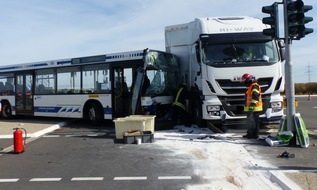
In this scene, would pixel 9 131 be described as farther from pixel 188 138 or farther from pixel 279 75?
pixel 279 75

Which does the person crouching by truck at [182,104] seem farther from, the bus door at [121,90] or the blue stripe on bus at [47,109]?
the blue stripe on bus at [47,109]

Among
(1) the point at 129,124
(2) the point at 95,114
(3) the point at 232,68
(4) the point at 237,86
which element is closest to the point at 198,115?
(4) the point at 237,86

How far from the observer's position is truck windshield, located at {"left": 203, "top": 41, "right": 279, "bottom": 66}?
39.6 ft

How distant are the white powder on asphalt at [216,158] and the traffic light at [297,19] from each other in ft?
10.8

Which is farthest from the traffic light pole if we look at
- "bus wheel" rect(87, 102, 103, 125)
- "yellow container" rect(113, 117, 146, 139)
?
"bus wheel" rect(87, 102, 103, 125)

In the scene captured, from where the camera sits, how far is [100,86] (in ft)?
50.1

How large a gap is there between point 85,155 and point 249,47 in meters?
6.46

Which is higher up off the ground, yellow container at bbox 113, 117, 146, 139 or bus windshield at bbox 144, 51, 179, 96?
bus windshield at bbox 144, 51, 179, 96

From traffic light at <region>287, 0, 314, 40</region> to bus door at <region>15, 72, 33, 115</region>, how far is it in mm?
12972

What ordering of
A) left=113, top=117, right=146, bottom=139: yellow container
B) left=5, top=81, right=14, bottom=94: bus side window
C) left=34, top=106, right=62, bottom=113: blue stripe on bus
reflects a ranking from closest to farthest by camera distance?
left=113, top=117, right=146, bottom=139: yellow container < left=34, top=106, right=62, bottom=113: blue stripe on bus < left=5, top=81, right=14, bottom=94: bus side window

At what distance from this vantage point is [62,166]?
8.06 meters

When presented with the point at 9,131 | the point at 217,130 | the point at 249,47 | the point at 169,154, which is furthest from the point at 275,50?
the point at 9,131

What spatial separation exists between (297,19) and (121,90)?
24.9 feet

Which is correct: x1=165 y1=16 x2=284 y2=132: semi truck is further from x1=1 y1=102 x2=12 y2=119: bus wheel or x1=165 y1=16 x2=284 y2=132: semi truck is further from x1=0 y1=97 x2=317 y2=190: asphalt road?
x1=1 y1=102 x2=12 y2=119: bus wheel
